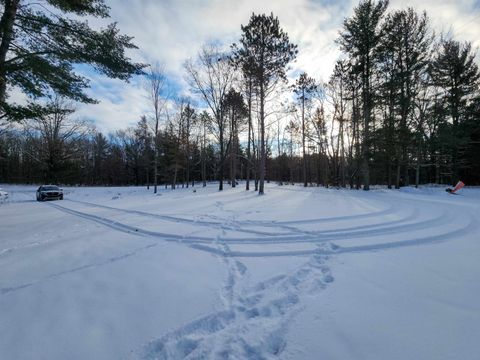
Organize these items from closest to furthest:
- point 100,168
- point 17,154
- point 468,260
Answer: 1. point 468,260
2. point 17,154
3. point 100,168

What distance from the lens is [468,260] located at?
3.62m

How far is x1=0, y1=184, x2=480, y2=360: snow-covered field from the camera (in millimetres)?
1963

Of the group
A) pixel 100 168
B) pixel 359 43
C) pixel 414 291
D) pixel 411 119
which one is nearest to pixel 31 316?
pixel 414 291

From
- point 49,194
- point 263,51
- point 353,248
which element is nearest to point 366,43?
point 263,51

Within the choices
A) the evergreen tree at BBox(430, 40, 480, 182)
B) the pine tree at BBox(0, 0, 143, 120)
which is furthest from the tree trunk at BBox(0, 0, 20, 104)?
the evergreen tree at BBox(430, 40, 480, 182)

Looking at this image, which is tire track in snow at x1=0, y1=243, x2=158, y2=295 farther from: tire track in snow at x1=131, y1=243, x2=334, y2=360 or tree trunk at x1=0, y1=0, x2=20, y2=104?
tree trunk at x1=0, y1=0, x2=20, y2=104

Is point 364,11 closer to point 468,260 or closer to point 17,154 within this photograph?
point 468,260

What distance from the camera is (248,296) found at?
278cm

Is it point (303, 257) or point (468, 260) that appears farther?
point (303, 257)

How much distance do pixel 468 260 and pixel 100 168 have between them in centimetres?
6088

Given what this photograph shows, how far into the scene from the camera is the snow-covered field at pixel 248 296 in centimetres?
196

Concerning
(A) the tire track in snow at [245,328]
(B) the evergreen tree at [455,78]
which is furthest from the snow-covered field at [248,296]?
(B) the evergreen tree at [455,78]


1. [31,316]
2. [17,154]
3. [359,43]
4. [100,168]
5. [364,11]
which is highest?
[364,11]

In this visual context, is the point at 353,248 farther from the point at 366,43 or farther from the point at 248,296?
the point at 366,43
